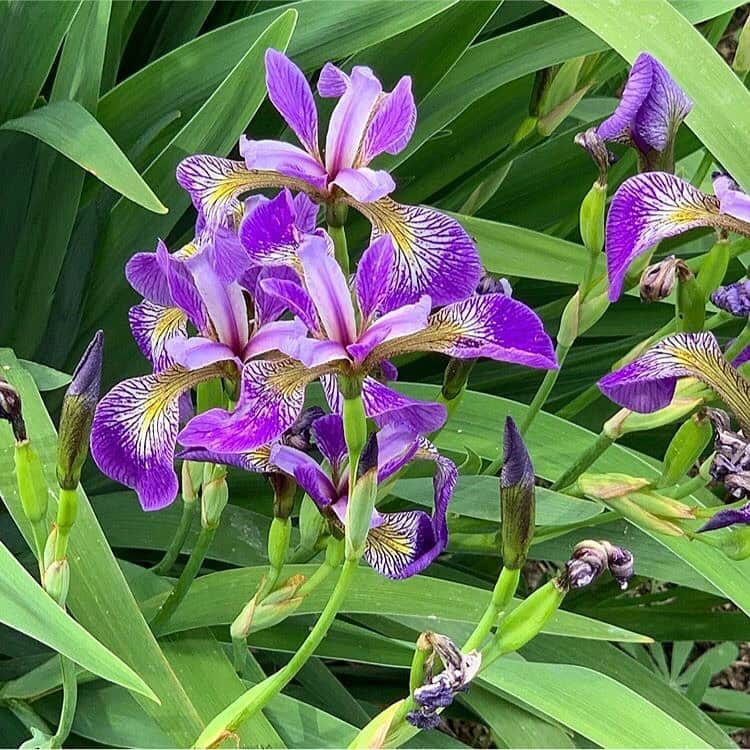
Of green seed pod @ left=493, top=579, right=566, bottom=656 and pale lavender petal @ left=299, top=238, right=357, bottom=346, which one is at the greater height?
pale lavender petal @ left=299, top=238, right=357, bottom=346

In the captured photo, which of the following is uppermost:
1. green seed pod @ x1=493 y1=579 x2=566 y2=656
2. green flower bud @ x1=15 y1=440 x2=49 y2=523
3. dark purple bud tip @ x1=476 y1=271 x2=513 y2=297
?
dark purple bud tip @ x1=476 y1=271 x2=513 y2=297

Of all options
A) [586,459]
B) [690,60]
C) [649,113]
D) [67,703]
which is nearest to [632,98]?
[649,113]

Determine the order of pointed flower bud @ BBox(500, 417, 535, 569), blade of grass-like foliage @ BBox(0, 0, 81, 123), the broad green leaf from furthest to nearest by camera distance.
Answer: blade of grass-like foliage @ BBox(0, 0, 81, 123)
the broad green leaf
pointed flower bud @ BBox(500, 417, 535, 569)

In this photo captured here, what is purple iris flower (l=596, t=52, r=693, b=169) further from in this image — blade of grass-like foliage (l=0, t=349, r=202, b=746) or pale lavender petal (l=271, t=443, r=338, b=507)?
blade of grass-like foliage (l=0, t=349, r=202, b=746)

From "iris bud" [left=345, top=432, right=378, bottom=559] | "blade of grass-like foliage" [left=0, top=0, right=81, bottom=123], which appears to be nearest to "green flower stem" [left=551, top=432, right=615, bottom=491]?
"iris bud" [left=345, top=432, right=378, bottom=559]

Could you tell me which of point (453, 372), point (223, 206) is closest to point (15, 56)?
point (223, 206)

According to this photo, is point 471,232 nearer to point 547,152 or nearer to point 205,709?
point 547,152

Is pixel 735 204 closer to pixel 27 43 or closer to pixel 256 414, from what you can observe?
pixel 256 414
